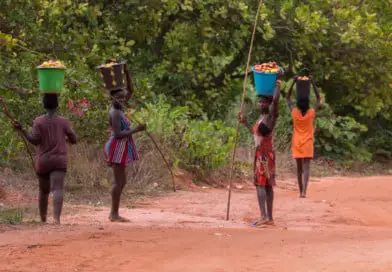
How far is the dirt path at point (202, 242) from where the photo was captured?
20.4 feet

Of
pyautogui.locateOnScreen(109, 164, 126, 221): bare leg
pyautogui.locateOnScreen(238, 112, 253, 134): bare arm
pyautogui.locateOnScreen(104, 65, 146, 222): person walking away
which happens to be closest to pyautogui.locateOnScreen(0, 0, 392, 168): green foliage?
pyautogui.locateOnScreen(104, 65, 146, 222): person walking away

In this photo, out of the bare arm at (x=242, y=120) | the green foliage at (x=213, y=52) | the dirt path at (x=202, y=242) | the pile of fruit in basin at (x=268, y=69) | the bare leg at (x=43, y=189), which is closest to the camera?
the dirt path at (x=202, y=242)

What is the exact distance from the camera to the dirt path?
6.22m

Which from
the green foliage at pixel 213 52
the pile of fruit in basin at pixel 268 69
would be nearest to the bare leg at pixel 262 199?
the pile of fruit in basin at pixel 268 69

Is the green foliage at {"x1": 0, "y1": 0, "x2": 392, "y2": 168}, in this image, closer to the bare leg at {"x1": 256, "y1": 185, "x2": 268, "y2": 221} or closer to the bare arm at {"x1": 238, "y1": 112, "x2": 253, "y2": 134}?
the bare arm at {"x1": 238, "y1": 112, "x2": 253, "y2": 134}

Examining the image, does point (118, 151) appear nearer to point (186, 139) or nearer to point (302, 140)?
point (302, 140)

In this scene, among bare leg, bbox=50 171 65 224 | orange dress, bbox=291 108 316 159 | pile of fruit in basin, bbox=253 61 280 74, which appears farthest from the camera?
orange dress, bbox=291 108 316 159

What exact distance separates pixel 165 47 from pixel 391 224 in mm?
7318

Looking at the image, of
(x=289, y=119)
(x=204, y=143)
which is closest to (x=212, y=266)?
(x=204, y=143)

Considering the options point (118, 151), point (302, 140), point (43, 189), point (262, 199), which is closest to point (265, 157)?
point (262, 199)

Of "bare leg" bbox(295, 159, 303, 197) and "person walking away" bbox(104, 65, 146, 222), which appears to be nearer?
"person walking away" bbox(104, 65, 146, 222)

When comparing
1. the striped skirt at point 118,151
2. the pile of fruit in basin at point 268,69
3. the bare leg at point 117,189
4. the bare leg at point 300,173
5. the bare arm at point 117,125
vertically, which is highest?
the pile of fruit in basin at point 268,69

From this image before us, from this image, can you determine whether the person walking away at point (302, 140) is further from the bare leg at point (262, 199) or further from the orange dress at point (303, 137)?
the bare leg at point (262, 199)

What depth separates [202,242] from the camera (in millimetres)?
7320
